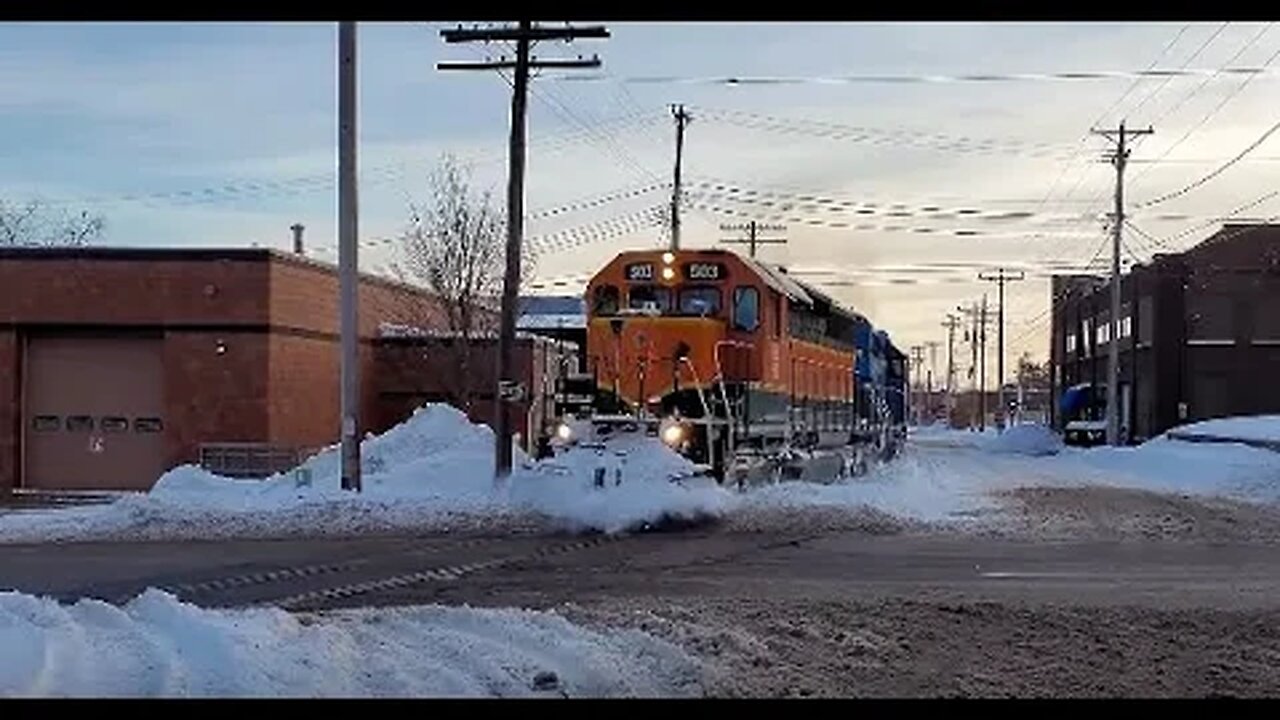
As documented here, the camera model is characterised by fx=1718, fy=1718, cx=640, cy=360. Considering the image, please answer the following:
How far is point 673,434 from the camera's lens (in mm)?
25875

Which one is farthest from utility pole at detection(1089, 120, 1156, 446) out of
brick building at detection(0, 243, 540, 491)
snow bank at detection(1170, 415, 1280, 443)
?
brick building at detection(0, 243, 540, 491)

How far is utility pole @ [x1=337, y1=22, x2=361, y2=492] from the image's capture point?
2938 centimetres

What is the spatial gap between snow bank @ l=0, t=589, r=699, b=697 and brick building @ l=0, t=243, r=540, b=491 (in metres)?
31.1

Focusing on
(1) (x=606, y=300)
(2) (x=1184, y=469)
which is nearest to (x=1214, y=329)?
(2) (x=1184, y=469)

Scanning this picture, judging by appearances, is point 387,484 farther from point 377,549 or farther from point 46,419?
point 46,419

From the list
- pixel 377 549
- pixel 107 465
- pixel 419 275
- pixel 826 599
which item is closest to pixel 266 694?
pixel 826 599

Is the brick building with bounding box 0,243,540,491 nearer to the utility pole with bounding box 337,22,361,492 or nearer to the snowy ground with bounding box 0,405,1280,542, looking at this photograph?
the snowy ground with bounding box 0,405,1280,542

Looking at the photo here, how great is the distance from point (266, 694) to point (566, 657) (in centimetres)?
227

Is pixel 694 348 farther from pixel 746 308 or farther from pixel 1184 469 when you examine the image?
pixel 1184 469

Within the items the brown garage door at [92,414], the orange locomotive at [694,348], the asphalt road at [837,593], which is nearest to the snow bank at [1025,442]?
the brown garage door at [92,414]

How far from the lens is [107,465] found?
43.5 meters

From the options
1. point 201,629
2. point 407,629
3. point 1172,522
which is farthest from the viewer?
point 1172,522

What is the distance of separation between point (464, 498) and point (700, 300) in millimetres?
5370

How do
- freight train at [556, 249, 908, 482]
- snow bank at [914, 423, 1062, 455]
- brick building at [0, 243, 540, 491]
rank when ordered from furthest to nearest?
snow bank at [914, 423, 1062, 455] < brick building at [0, 243, 540, 491] < freight train at [556, 249, 908, 482]
